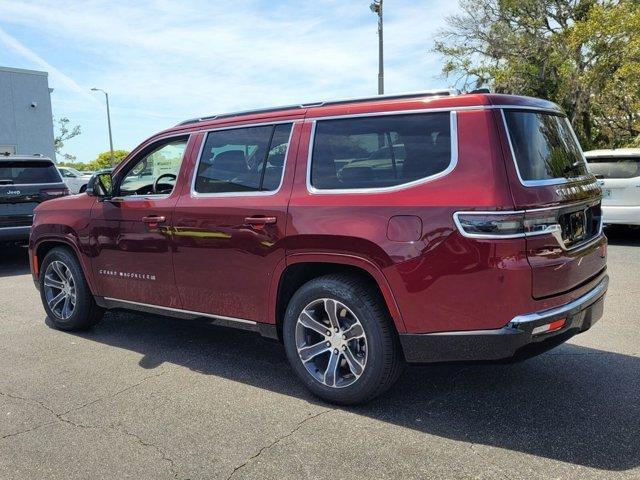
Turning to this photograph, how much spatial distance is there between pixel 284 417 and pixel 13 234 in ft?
23.5

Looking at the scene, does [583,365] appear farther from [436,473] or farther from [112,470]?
[112,470]

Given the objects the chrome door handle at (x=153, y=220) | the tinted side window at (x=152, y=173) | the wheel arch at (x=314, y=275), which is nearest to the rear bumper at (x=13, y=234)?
the tinted side window at (x=152, y=173)

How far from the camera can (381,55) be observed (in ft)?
58.0

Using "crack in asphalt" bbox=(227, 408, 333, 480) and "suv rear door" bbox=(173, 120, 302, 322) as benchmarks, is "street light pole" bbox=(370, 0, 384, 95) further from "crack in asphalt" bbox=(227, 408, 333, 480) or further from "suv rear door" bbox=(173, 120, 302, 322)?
"crack in asphalt" bbox=(227, 408, 333, 480)

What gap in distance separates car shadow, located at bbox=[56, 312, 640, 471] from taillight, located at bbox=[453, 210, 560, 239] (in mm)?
1156

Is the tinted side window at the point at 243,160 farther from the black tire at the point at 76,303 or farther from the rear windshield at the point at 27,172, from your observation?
the rear windshield at the point at 27,172

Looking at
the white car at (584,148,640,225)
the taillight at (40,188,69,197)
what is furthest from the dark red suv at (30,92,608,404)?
the white car at (584,148,640,225)

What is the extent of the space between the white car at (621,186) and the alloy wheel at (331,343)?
7.29 meters

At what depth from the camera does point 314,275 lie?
391 centimetres

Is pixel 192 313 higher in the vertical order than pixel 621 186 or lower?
lower

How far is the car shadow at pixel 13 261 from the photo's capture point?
9211 mm

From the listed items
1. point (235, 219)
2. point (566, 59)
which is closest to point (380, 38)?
point (566, 59)

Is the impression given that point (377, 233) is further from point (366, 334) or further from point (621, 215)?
point (621, 215)

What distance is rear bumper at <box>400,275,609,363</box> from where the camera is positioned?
310cm
